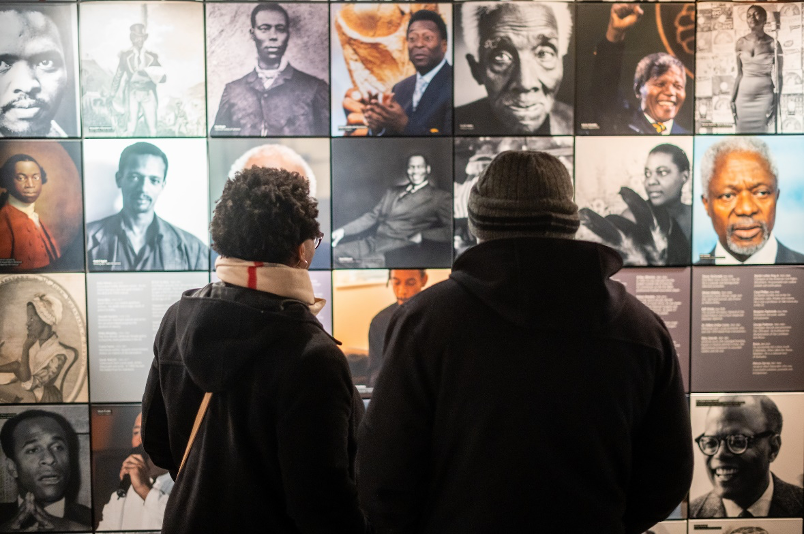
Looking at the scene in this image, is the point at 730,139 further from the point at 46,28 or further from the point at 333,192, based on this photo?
the point at 46,28

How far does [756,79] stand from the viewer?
2.69 meters

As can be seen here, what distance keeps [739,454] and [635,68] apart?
174 cm

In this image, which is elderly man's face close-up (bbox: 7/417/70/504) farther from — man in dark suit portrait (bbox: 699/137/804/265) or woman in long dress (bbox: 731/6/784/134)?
woman in long dress (bbox: 731/6/784/134)

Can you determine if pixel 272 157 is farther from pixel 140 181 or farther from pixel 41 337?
pixel 41 337

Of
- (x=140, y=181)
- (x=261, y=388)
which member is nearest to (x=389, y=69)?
(x=140, y=181)

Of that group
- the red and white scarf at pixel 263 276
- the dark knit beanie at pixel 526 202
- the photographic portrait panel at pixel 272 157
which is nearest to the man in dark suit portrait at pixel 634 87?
the photographic portrait panel at pixel 272 157

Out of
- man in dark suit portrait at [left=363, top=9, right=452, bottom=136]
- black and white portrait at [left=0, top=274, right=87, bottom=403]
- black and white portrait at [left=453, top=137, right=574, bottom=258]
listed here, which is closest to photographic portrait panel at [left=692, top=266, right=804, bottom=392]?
black and white portrait at [left=453, top=137, right=574, bottom=258]

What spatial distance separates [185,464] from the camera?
1.42m

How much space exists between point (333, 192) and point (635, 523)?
1.77 meters

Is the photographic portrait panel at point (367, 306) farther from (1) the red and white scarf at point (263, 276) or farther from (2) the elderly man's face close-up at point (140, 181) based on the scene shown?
(1) the red and white scarf at point (263, 276)

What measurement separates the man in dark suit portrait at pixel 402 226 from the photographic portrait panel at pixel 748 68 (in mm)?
1191

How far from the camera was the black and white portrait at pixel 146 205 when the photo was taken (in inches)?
103

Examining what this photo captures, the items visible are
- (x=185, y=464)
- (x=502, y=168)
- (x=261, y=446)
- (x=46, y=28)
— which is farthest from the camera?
(x=46, y=28)

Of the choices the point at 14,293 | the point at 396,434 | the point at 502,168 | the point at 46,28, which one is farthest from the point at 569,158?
the point at 14,293
